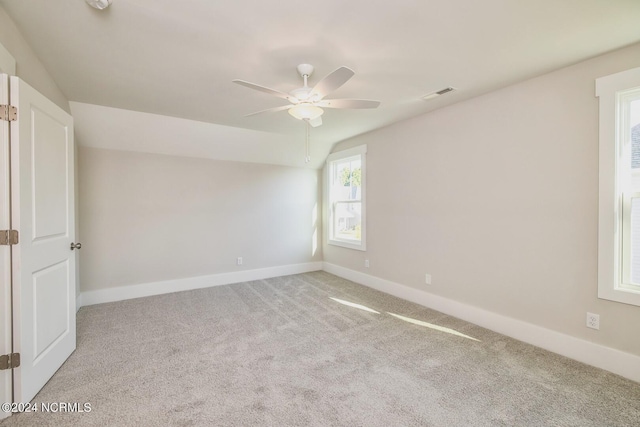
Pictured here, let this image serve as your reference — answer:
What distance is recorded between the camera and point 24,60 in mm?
2070

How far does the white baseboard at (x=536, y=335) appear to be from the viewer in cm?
213

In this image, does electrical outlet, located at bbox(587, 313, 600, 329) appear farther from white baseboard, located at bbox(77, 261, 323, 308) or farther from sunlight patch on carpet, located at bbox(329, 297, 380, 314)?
white baseboard, located at bbox(77, 261, 323, 308)

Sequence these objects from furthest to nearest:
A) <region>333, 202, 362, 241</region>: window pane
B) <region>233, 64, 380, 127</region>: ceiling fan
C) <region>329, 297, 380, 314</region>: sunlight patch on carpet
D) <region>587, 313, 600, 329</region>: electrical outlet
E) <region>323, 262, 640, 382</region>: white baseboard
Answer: <region>333, 202, 362, 241</region>: window pane < <region>329, 297, 380, 314</region>: sunlight patch on carpet < <region>587, 313, 600, 329</region>: electrical outlet < <region>323, 262, 640, 382</region>: white baseboard < <region>233, 64, 380, 127</region>: ceiling fan

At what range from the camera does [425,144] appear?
3615mm

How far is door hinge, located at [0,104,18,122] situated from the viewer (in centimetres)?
171

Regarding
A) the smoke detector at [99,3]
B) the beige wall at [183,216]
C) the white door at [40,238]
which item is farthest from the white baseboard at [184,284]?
the smoke detector at [99,3]

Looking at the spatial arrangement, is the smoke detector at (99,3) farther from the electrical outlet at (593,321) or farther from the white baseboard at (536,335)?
the electrical outlet at (593,321)

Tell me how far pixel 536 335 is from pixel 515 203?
127 centimetres

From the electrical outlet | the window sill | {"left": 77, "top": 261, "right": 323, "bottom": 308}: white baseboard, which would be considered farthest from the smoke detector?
the electrical outlet

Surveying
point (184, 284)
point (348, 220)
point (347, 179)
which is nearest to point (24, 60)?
point (184, 284)

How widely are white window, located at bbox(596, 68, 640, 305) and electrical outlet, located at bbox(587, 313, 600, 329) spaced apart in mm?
197

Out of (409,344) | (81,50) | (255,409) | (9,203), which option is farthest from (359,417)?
(81,50)

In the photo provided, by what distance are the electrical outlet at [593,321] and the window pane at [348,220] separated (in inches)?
119

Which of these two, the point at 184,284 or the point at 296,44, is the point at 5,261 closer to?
the point at 296,44
